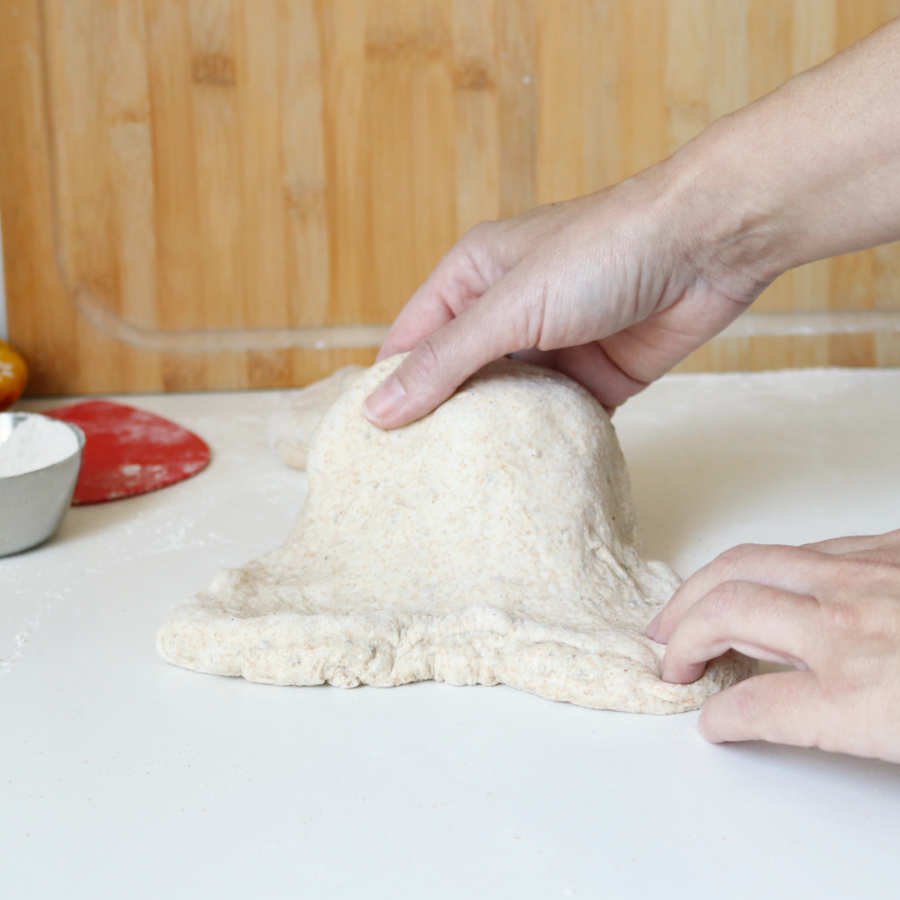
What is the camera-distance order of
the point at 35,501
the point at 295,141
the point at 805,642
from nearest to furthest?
the point at 805,642 < the point at 35,501 < the point at 295,141

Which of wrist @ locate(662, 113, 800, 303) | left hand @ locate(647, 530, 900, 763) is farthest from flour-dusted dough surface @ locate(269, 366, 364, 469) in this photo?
left hand @ locate(647, 530, 900, 763)

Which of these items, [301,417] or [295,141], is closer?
[301,417]

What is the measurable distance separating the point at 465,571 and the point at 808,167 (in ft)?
1.52

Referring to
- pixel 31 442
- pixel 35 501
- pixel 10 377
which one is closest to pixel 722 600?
pixel 35 501

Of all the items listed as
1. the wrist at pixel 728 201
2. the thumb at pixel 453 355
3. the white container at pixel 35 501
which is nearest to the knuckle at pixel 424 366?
the thumb at pixel 453 355

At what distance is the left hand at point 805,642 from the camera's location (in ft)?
2.65

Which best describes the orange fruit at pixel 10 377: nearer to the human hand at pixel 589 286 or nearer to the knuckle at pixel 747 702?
the human hand at pixel 589 286

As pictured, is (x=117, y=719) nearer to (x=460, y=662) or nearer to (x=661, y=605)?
(x=460, y=662)

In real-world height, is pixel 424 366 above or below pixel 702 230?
below

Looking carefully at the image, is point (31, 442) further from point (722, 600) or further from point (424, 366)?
point (722, 600)

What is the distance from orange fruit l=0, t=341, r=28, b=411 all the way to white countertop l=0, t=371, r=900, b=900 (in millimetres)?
550

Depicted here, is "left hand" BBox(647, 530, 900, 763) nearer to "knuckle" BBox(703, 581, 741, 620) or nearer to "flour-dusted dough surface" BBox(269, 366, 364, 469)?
"knuckle" BBox(703, 581, 741, 620)

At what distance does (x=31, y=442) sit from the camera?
1464 millimetres

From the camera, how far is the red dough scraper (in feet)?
5.00
